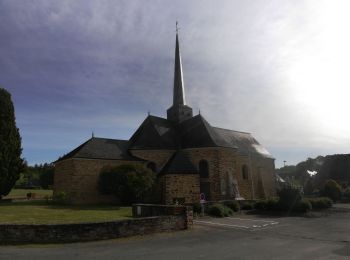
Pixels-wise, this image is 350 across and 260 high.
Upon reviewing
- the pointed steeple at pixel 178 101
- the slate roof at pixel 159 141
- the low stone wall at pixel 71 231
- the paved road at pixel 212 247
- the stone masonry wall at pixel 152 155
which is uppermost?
the pointed steeple at pixel 178 101

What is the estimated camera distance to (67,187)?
2795cm

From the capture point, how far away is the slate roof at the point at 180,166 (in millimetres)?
28311

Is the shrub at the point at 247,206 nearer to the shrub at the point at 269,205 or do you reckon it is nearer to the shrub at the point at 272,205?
the shrub at the point at 269,205

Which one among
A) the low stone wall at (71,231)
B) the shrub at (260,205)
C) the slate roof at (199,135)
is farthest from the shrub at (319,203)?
the low stone wall at (71,231)

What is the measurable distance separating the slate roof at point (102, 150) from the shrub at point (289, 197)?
1333 centimetres

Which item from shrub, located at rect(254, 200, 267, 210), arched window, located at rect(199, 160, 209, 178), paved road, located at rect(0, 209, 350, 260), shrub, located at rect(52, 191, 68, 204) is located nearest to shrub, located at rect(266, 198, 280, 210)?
shrub, located at rect(254, 200, 267, 210)

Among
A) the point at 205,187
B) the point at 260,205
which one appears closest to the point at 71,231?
the point at 260,205

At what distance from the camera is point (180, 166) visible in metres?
29.0

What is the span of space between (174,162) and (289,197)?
33.4 feet

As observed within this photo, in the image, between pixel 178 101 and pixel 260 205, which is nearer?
pixel 260 205

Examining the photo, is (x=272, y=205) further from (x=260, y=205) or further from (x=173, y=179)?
(x=173, y=179)

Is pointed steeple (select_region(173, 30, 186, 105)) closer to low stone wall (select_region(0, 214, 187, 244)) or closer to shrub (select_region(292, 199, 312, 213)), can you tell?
shrub (select_region(292, 199, 312, 213))

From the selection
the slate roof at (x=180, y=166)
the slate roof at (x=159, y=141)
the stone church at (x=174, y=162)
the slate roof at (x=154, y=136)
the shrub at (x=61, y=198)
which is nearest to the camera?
the shrub at (x=61, y=198)

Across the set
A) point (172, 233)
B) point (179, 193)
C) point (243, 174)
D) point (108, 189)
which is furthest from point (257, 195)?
point (172, 233)
